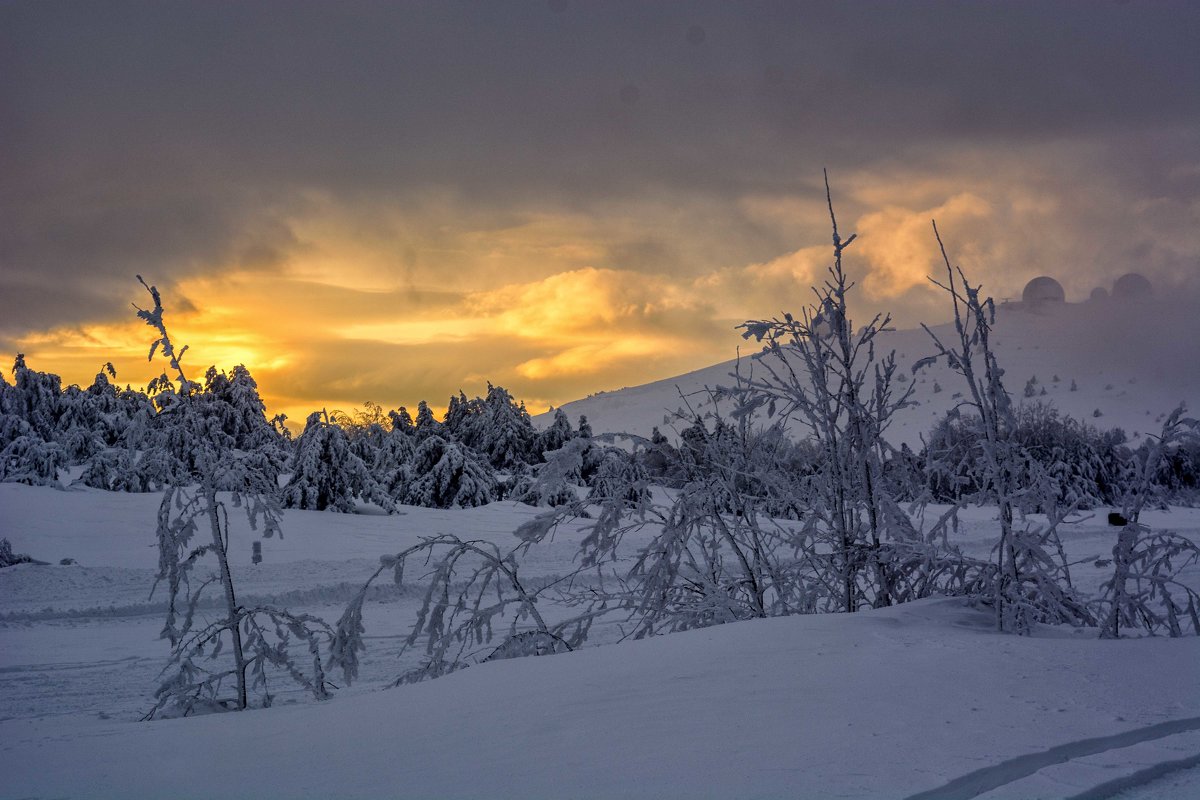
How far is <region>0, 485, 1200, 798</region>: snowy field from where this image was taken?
7.62ft

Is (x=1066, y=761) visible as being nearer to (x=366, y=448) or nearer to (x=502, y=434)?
(x=366, y=448)

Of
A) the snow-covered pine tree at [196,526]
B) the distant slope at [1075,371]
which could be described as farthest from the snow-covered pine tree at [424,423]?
the snow-covered pine tree at [196,526]

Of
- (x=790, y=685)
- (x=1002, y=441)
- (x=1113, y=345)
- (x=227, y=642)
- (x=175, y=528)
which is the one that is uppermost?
(x=1113, y=345)

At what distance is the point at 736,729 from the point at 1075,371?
4779 cm

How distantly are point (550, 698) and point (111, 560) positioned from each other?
12.9m

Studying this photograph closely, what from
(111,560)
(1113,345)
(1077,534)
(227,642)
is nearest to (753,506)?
(227,642)

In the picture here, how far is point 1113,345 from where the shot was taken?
47625 mm

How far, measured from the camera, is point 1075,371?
4422 cm

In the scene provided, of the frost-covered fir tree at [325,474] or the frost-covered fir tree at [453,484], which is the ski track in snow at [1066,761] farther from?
the frost-covered fir tree at [453,484]

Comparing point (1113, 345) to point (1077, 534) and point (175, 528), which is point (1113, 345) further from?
point (175, 528)

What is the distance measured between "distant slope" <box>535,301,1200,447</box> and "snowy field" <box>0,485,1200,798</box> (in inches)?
980

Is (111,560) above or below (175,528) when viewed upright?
below

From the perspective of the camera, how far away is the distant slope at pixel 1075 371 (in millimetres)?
36469

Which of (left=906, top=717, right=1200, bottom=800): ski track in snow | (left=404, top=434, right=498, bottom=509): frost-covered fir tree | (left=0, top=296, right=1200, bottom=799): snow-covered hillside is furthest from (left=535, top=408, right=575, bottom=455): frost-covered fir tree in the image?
(left=906, top=717, right=1200, bottom=800): ski track in snow
